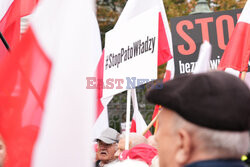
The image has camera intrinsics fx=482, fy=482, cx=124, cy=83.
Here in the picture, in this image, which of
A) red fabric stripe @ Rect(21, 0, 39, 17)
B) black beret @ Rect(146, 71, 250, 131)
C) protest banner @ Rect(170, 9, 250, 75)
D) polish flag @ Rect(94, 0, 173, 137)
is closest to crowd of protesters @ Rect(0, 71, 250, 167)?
black beret @ Rect(146, 71, 250, 131)

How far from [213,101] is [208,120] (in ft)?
0.21

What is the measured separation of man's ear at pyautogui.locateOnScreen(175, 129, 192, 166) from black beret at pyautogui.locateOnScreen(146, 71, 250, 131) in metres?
0.05

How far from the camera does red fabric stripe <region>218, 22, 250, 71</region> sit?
489cm

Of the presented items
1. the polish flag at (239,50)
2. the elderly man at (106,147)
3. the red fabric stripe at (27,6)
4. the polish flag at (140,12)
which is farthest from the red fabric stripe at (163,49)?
the red fabric stripe at (27,6)

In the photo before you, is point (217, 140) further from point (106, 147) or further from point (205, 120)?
point (106, 147)

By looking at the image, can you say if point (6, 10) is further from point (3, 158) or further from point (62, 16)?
point (62, 16)

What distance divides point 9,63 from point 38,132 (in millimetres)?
305

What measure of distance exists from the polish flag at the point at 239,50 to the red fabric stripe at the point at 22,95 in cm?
323

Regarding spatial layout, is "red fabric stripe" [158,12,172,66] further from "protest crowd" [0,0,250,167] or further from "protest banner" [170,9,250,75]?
"protest crowd" [0,0,250,167]


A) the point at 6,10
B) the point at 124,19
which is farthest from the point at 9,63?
the point at 124,19

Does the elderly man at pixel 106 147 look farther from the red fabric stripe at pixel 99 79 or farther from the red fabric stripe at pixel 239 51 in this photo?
the red fabric stripe at pixel 239 51

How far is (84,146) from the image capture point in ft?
5.61

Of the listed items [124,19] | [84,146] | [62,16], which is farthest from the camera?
[124,19]

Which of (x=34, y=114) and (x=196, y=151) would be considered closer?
(x=196, y=151)
